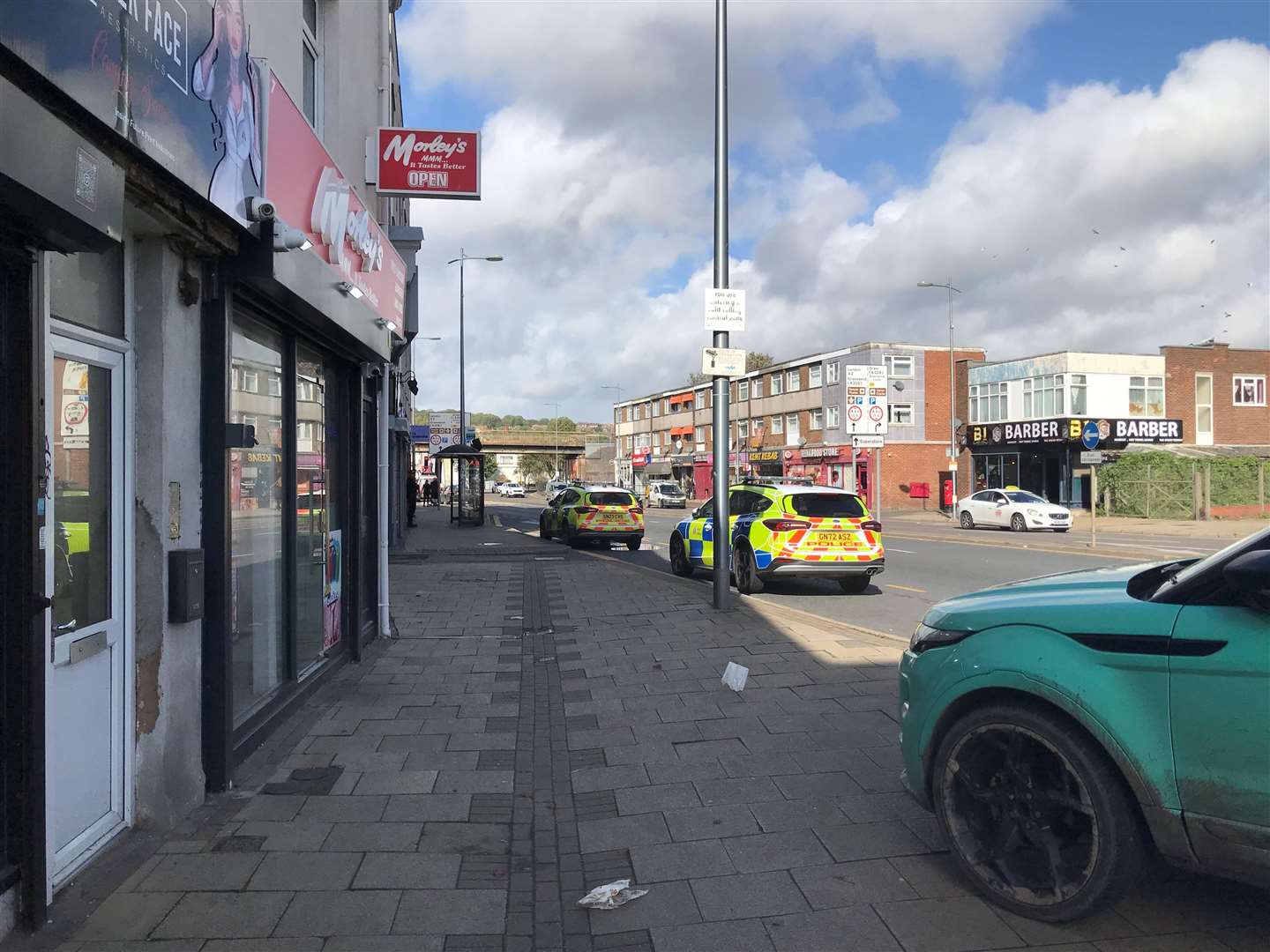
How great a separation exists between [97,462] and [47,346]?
26.3 inches

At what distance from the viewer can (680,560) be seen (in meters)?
16.2

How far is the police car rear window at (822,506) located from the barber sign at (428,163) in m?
5.81

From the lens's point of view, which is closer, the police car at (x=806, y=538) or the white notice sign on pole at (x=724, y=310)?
the white notice sign on pole at (x=724, y=310)

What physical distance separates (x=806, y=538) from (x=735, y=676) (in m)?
5.90

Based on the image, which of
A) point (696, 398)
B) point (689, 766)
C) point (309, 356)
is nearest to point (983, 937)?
point (689, 766)

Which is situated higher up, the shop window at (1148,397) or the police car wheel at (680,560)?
the shop window at (1148,397)

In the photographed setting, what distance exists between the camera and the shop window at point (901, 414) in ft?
182

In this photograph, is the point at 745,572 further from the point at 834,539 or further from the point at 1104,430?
the point at 1104,430

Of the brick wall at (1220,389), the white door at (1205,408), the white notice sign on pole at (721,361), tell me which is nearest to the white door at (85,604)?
the white notice sign on pole at (721,361)

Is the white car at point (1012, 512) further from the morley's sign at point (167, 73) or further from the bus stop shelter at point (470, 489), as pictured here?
the morley's sign at point (167, 73)

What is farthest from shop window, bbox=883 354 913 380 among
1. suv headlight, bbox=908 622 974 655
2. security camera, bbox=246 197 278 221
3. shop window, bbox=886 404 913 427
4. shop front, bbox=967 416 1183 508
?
suv headlight, bbox=908 622 974 655

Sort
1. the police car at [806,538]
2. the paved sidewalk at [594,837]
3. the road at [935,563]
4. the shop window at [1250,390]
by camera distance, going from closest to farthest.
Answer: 1. the paved sidewalk at [594,837]
2. the road at [935,563]
3. the police car at [806,538]
4. the shop window at [1250,390]

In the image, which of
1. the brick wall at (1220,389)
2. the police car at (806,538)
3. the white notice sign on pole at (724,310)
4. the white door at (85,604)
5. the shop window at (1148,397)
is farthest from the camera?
the brick wall at (1220,389)

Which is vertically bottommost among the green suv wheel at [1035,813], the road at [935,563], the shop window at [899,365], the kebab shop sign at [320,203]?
the road at [935,563]
